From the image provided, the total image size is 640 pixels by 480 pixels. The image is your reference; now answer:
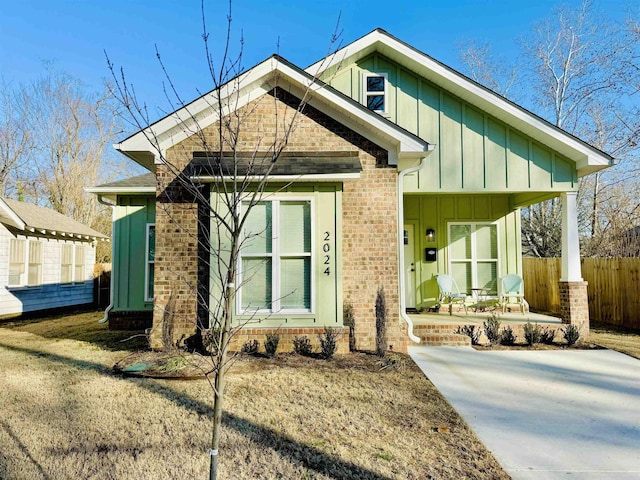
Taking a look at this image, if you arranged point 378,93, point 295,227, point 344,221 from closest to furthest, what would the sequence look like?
point 295,227
point 344,221
point 378,93

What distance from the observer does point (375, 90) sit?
367 inches

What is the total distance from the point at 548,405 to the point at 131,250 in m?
9.64

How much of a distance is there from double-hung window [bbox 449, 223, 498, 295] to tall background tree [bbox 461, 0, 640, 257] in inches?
336

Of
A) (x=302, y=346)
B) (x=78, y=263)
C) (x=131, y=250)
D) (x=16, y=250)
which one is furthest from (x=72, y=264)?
(x=302, y=346)

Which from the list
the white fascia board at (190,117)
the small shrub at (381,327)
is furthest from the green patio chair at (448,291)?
the white fascia board at (190,117)

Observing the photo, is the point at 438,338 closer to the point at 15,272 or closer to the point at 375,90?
the point at 375,90

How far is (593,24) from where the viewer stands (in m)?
20.3

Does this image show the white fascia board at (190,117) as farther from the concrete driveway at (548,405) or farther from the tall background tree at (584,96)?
the tall background tree at (584,96)

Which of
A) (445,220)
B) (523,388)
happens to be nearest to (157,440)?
(523,388)

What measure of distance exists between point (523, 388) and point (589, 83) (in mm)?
19843

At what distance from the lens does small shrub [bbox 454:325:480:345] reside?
8070mm

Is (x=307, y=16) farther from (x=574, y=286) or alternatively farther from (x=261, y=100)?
(x=574, y=286)

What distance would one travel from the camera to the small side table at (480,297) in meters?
10.5

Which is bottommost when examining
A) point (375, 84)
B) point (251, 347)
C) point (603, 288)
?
point (251, 347)
